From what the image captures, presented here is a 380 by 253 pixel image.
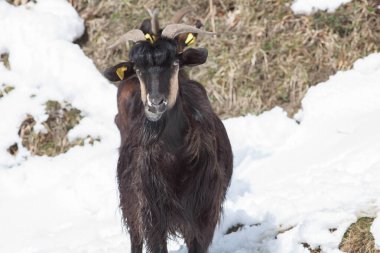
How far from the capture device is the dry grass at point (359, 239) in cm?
584

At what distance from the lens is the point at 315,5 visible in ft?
32.2

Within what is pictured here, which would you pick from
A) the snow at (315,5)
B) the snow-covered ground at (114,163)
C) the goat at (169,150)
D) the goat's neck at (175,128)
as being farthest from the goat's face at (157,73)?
the snow at (315,5)

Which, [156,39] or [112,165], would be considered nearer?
[156,39]

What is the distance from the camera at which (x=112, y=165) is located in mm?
9070

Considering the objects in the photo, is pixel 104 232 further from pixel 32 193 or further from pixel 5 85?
pixel 5 85

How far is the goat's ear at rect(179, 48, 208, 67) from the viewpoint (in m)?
5.61

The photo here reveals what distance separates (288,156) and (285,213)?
1.57 metres

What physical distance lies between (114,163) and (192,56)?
375cm

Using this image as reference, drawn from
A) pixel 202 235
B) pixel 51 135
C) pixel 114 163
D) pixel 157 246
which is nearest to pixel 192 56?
pixel 202 235

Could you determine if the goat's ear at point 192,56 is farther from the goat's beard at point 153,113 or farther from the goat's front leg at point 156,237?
the goat's front leg at point 156,237

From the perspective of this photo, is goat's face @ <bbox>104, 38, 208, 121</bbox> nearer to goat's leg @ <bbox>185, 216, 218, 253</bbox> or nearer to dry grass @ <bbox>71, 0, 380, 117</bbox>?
goat's leg @ <bbox>185, 216, 218, 253</bbox>

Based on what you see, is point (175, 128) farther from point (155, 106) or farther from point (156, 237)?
point (156, 237)

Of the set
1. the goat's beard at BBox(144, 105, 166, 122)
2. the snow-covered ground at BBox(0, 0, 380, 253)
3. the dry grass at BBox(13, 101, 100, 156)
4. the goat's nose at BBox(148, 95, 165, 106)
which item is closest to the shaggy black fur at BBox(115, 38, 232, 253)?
the goat's beard at BBox(144, 105, 166, 122)

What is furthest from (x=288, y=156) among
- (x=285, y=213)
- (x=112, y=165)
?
(x=112, y=165)
